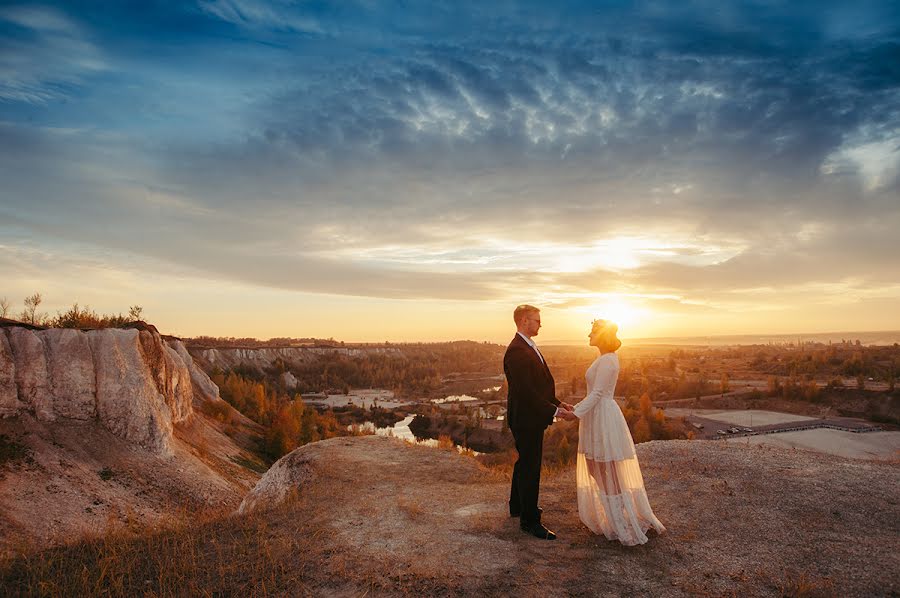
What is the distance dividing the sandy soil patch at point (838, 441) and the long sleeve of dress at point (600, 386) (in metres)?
24.9

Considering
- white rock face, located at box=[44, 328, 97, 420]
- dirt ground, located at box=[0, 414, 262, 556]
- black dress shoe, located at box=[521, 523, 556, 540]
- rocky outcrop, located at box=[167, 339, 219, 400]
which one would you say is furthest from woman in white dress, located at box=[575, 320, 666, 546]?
rocky outcrop, located at box=[167, 339, 219, 400]

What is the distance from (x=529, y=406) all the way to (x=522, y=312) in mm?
1536

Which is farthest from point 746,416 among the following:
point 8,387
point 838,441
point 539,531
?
point 8,387

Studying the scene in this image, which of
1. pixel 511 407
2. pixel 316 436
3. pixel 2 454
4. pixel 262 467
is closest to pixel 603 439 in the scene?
pixel 511 407

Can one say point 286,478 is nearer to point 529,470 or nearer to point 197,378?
point 529,470

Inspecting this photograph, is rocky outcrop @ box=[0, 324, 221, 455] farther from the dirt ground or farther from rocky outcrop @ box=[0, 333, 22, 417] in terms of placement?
the dirt ground

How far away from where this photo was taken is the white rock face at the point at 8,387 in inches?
687

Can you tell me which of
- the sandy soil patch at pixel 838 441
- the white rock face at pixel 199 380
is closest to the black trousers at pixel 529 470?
the sandy soil patch at pixel 838 441

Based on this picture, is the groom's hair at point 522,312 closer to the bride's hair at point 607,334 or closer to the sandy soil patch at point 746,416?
the bride's hair at point 607,334

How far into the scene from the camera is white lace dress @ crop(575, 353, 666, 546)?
7441mm

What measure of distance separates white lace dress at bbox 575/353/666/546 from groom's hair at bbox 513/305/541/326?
1.31m

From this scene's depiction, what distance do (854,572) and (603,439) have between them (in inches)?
143

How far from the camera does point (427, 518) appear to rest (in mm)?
A: 9375

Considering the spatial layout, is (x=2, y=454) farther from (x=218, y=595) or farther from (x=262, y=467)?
(x=218, y=595)
